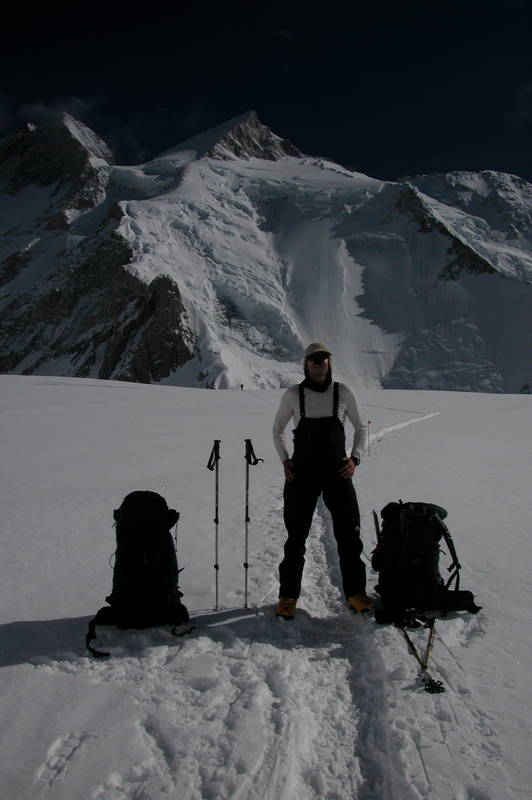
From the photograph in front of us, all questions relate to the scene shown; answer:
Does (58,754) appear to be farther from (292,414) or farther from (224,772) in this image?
(292,414)

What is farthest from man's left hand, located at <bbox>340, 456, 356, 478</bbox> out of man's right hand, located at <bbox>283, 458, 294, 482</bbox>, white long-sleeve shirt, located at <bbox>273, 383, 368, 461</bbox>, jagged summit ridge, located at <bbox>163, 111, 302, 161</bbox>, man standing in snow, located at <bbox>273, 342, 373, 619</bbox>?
jagged summit ridge, located at <bbox>163, 111, 302, 161</bbox>

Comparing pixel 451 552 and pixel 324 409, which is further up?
pixel 324 409

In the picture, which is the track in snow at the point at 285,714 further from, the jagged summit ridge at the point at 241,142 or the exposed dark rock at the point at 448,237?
the jagged summit ridge at the point at 241,142

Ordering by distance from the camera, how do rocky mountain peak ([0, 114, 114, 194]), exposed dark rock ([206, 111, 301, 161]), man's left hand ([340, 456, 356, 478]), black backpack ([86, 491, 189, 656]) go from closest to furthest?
black backpack ([86, 491, 189, 656])
man's left hand ([340, 456, 356, 478])
exposed dark rock ([206, 111, 301, 161])
rocky mountain peak ([0, 114, 114, 194])

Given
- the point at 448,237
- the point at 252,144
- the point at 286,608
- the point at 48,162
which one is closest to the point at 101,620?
the point at 286,608

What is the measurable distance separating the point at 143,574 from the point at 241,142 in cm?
19244

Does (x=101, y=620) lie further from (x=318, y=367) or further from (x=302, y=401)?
(x=318, y=367)

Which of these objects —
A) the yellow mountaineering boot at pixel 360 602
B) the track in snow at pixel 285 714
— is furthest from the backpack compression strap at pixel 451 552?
the yellow mountaineering boot at pixel 360 602

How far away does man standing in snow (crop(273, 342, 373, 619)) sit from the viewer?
395cm

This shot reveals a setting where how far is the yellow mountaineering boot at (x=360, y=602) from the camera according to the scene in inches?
151

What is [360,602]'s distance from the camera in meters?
3.88

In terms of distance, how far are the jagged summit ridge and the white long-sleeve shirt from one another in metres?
172

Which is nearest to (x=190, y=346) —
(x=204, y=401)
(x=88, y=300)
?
(x=88, y=300)

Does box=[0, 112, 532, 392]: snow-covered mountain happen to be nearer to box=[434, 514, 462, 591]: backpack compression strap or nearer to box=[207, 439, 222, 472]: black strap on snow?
box=[207, 439, 222, 472]: black strap on snow
